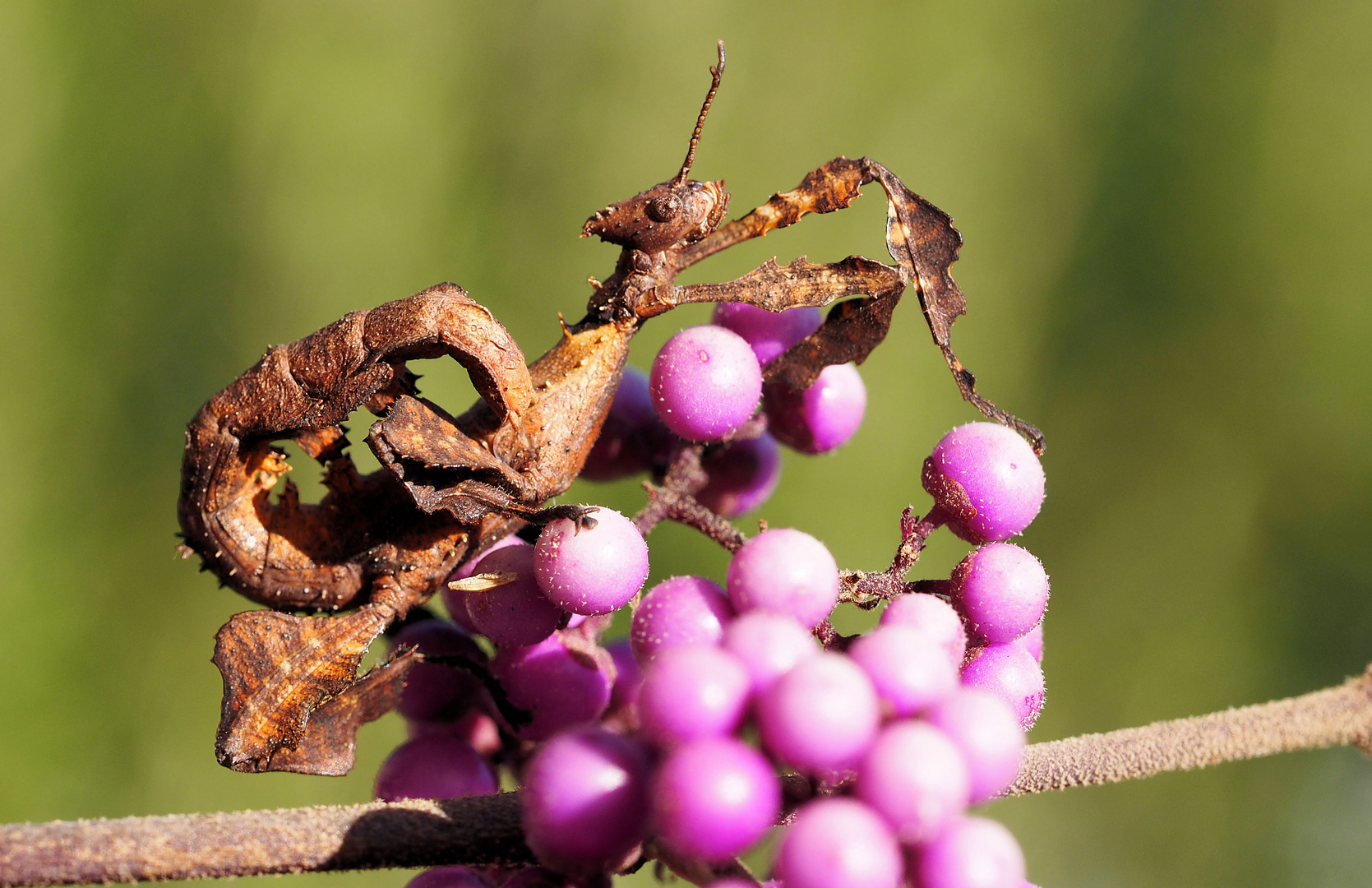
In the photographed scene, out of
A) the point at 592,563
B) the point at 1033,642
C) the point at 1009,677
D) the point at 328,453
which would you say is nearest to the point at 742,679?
the point at 592,563

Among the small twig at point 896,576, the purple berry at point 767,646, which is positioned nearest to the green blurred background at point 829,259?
the small twig at point 896,576

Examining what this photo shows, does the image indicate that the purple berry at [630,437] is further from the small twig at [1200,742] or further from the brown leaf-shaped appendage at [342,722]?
the small twig at [1200,742]

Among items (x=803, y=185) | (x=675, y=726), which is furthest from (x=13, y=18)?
(x=675, y=726)

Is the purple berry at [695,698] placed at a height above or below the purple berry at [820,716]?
above

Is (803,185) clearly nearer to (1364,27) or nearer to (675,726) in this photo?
(675,726)

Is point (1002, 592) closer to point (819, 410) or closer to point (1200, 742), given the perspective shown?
point (1200, 742)

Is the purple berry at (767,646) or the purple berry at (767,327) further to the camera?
the purple berry at (767,327)

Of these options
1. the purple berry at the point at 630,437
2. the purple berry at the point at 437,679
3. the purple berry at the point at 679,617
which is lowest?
the purple berry at the point at 679,617
